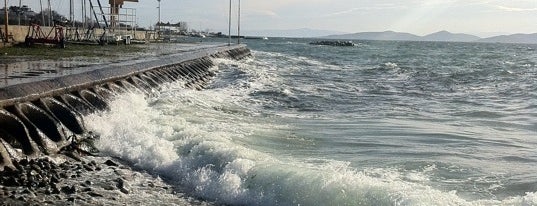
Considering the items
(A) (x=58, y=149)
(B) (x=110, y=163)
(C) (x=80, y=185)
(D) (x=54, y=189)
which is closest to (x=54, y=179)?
(C) (x=80, y=185)

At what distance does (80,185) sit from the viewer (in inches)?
262

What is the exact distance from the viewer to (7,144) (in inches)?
294

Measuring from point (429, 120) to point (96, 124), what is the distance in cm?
765

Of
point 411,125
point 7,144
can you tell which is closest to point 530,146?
point 411,125

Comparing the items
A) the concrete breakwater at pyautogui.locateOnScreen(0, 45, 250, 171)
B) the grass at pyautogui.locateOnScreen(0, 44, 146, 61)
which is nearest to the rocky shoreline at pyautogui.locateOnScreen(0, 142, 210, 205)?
the concrete breakwater at pyautogui.locateOnScreen(0, 45, 250, 171)

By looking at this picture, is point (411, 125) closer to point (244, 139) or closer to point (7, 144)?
point (244, 139)

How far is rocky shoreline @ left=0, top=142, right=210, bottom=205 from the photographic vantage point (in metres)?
6.06

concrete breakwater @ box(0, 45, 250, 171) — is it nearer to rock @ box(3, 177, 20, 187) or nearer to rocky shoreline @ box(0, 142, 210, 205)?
rocky shoreline @ box(0, 142, 210, 205)

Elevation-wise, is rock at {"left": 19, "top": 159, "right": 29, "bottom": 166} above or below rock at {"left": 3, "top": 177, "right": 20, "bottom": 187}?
above

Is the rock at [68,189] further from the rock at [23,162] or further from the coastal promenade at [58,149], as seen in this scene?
the rock at [23,162]

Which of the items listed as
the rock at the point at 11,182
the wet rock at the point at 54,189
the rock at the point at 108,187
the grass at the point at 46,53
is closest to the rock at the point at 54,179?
the wet rock at the point at 54,189

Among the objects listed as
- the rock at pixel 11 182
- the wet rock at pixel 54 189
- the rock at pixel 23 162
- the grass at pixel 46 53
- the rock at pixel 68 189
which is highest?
the grass at pixel 46 53

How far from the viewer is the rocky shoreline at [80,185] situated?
606cm

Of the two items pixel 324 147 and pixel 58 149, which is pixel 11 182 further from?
pixel 324 147
